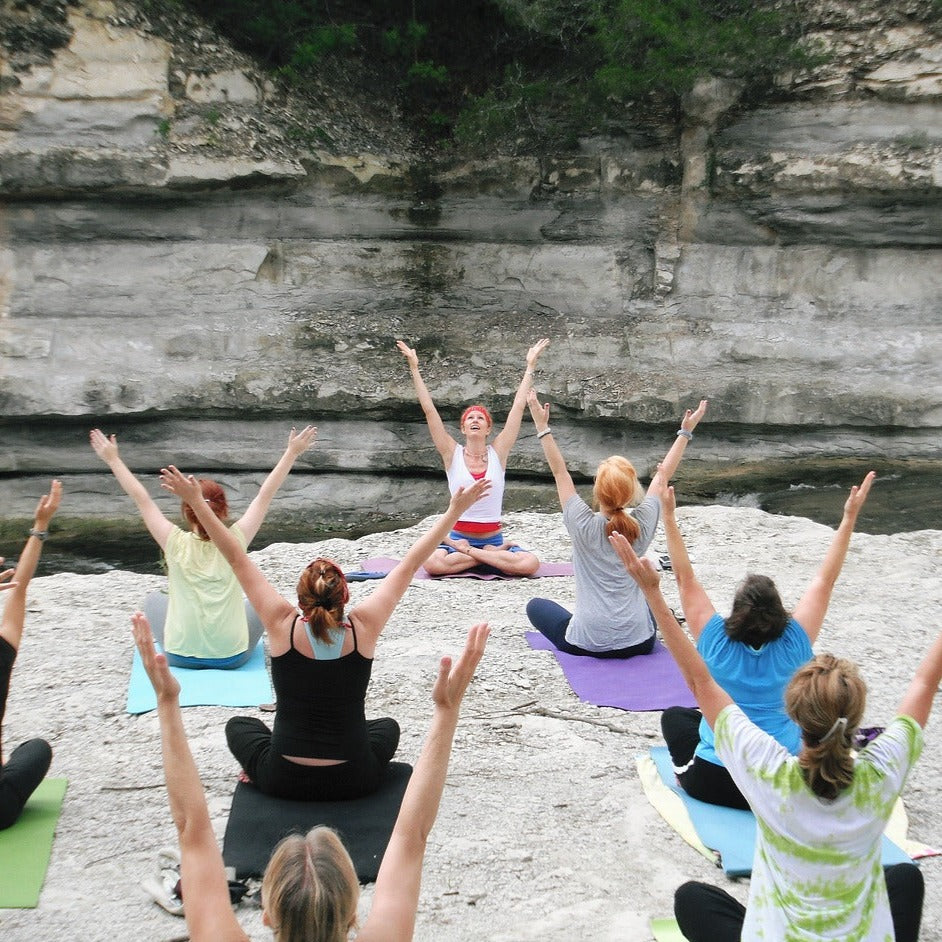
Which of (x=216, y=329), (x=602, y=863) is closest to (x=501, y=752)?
(x=602, y=863)

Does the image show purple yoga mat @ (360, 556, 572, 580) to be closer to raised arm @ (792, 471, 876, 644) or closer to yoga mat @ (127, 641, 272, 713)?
yoga mat @ (127, 641, 272, 713)

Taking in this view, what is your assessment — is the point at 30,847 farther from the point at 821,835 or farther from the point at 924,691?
the point at 924,691

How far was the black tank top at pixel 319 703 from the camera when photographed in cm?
442

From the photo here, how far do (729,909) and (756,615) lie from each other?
133 centimetres

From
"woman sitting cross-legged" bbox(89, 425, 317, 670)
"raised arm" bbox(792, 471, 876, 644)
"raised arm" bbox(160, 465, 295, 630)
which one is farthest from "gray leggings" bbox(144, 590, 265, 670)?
"raised arm" bbox(792, 471, 876, 644)

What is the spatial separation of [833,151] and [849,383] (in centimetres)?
314

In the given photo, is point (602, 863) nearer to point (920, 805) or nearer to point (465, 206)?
point (920, 805)

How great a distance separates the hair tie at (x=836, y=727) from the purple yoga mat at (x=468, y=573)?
20.9ft

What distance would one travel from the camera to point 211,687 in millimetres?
6438

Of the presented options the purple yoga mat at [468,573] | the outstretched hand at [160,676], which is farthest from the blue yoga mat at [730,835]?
the purple yoga mat at [468,573]

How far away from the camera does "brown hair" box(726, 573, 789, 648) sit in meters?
4.48

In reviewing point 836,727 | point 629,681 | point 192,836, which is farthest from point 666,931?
point 629,681

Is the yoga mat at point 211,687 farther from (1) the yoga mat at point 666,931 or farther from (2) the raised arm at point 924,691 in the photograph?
(2) the raised arm at point 924,691

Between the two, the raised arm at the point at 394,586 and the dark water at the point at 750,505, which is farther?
the dark water at the point at 750,505
